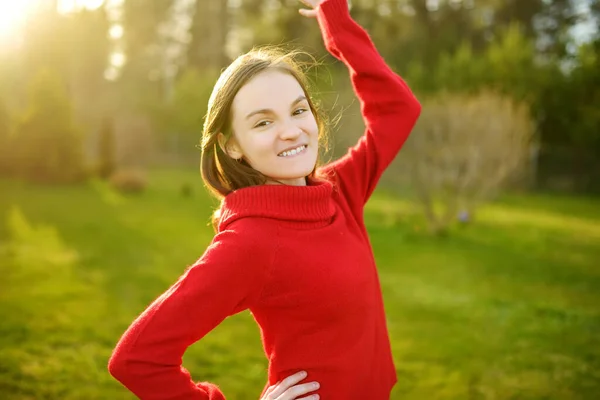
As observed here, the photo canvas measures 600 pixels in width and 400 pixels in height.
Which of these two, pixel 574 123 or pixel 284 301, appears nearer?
pixel 284 301

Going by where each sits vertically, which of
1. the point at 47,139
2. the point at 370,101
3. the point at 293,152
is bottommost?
the point at 293,152

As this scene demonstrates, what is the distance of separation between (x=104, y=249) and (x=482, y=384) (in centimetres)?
561

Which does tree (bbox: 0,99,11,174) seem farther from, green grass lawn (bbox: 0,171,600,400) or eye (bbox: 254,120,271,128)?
eye (bbox: 254,120,271,128)

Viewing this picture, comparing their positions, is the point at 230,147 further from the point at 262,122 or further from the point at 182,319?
the point at 182,319

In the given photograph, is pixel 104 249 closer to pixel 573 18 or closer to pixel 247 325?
pixel 247 325

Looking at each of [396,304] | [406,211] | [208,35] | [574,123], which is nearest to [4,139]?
[406,211]

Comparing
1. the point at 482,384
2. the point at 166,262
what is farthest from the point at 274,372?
the point at 166,262

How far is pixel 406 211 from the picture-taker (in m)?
11.9

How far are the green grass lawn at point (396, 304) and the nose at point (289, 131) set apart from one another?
8.89 ft

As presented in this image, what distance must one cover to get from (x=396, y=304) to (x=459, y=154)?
4858mm

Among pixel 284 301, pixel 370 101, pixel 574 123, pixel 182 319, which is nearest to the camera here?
pixel 182 319

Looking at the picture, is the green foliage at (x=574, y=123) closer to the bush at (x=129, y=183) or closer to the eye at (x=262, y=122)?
the bush at (x=129, y=183)

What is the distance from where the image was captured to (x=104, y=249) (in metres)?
7.96

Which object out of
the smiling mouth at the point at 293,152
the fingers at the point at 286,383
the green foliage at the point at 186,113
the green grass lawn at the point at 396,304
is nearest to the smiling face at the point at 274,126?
the smiling mouth at the point at 293,152
